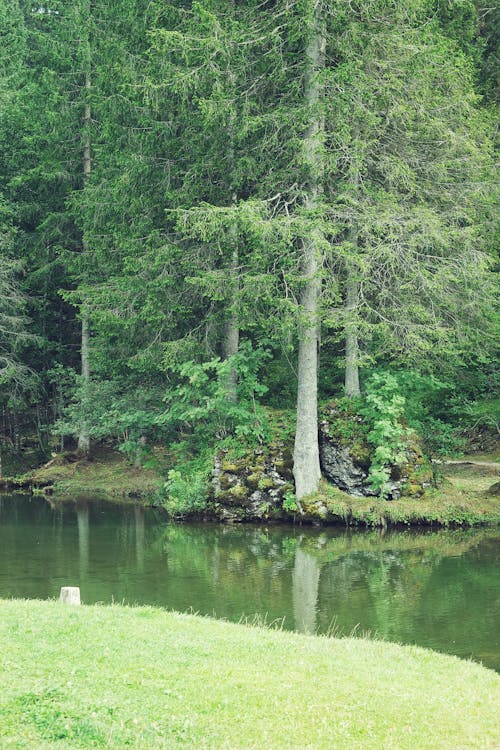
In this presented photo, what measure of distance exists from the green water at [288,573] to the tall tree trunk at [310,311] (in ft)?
5.44

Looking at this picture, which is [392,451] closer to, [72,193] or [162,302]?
[162,302]

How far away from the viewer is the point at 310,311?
21578 millimetres

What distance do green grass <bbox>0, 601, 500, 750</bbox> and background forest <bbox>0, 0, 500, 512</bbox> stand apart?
39.7ft

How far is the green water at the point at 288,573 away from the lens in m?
13.1

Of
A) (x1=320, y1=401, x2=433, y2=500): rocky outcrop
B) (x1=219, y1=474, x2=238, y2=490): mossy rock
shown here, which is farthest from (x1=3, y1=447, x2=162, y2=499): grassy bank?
(x1=320, y1=401, x2=433, y2=500): rocky outcrop

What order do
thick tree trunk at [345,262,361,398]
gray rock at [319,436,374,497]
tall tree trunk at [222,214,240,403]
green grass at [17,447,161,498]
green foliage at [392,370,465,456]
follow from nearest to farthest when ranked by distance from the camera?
thick tree trunk at [345,262,361,398]
tall tree trunk at [222,214,240,403]
gray rock at [319,436,374,497]
green foliage at [392,370,465,456]
green grass at [17,447,161,498]

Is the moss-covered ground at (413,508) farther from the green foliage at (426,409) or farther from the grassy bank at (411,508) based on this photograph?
the green foliage at (426,409)

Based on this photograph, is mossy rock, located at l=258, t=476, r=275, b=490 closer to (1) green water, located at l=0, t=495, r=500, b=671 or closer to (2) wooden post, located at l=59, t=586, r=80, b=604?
(1) green water, located at l=0, t=495, r=500, b=671

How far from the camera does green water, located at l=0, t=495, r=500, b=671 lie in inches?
515

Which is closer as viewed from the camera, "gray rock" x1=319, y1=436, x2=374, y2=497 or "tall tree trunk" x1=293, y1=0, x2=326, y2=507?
"tall tree trunk" x1=293, y1=0, x2=326, y2=507

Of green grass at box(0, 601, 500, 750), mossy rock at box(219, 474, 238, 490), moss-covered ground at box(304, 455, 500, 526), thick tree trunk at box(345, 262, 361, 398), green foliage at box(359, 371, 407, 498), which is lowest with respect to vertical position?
moss-covered ground at box(304, 455, 500, 526)

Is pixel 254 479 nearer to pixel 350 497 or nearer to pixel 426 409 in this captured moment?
pixel 350 497

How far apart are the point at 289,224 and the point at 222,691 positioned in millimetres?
14754

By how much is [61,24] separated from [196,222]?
1819 centimetres
